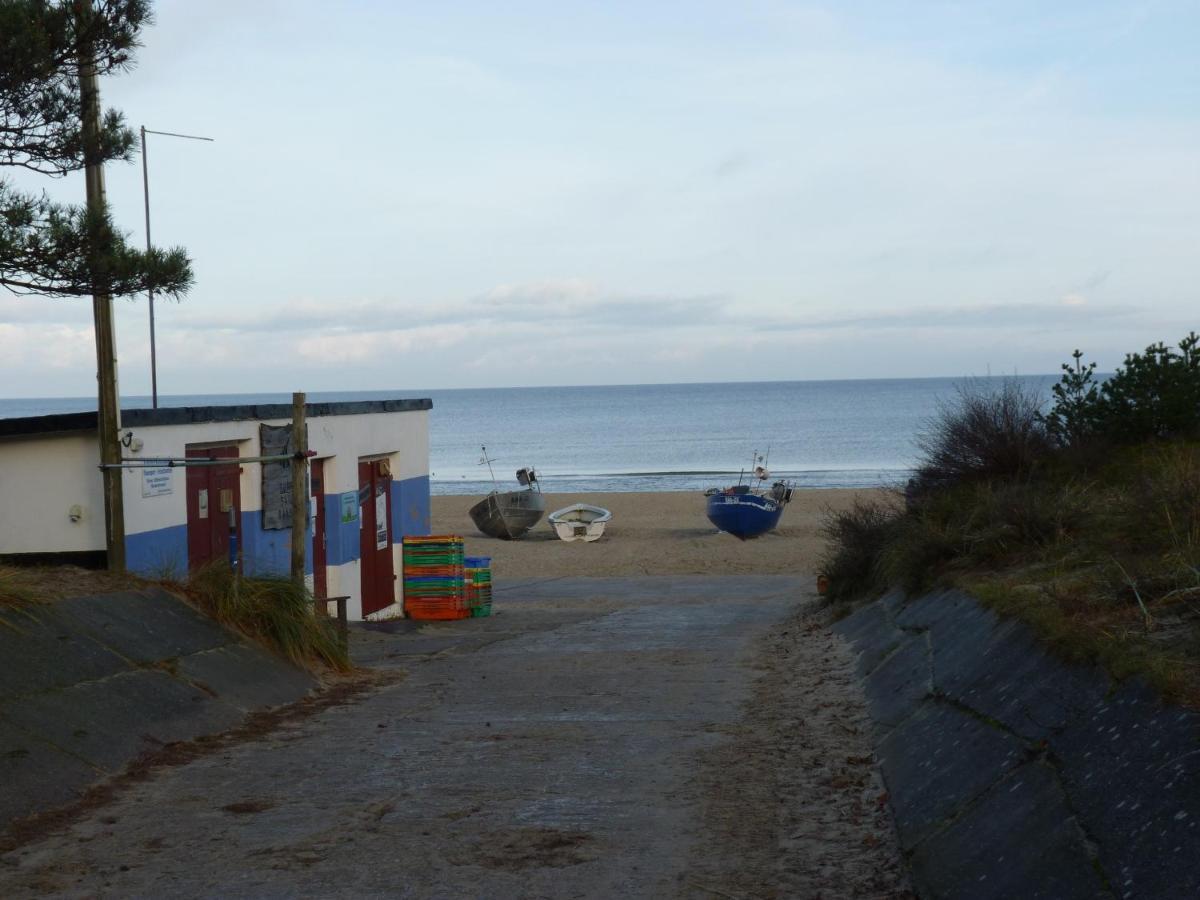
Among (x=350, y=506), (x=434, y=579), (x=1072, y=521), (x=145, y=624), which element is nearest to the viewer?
(x=145, y=624)

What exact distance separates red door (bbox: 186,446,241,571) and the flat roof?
1.35 ft

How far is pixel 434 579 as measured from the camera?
1892 centimetres

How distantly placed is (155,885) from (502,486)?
60863mm

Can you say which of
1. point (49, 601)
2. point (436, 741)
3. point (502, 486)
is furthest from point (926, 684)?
point (502, 486)

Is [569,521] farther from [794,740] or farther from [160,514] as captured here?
[794,740]

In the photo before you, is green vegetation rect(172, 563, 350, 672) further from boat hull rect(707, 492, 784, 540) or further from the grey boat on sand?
the grey boat on sand

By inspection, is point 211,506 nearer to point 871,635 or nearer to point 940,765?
point 871,635

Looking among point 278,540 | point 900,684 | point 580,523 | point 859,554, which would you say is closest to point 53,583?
point 278,540

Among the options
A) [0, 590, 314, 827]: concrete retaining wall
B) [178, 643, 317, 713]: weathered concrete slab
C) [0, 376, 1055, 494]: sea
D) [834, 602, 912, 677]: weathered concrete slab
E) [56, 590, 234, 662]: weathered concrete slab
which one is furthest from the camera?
[0, 376, 1055, 494]: sea

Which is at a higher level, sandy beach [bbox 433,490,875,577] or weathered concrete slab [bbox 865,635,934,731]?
weathered concrete slab [bbox 865,635,934,731]

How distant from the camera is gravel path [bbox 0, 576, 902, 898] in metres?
5.70

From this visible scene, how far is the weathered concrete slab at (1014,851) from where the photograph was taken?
4.53m

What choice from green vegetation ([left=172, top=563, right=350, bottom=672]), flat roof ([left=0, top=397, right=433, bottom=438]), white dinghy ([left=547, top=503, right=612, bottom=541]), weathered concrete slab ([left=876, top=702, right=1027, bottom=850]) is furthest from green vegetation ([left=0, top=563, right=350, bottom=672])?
white dinghy ([left=547, top=503, right=612, bottom=541])

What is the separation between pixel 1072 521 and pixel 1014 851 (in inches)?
277
